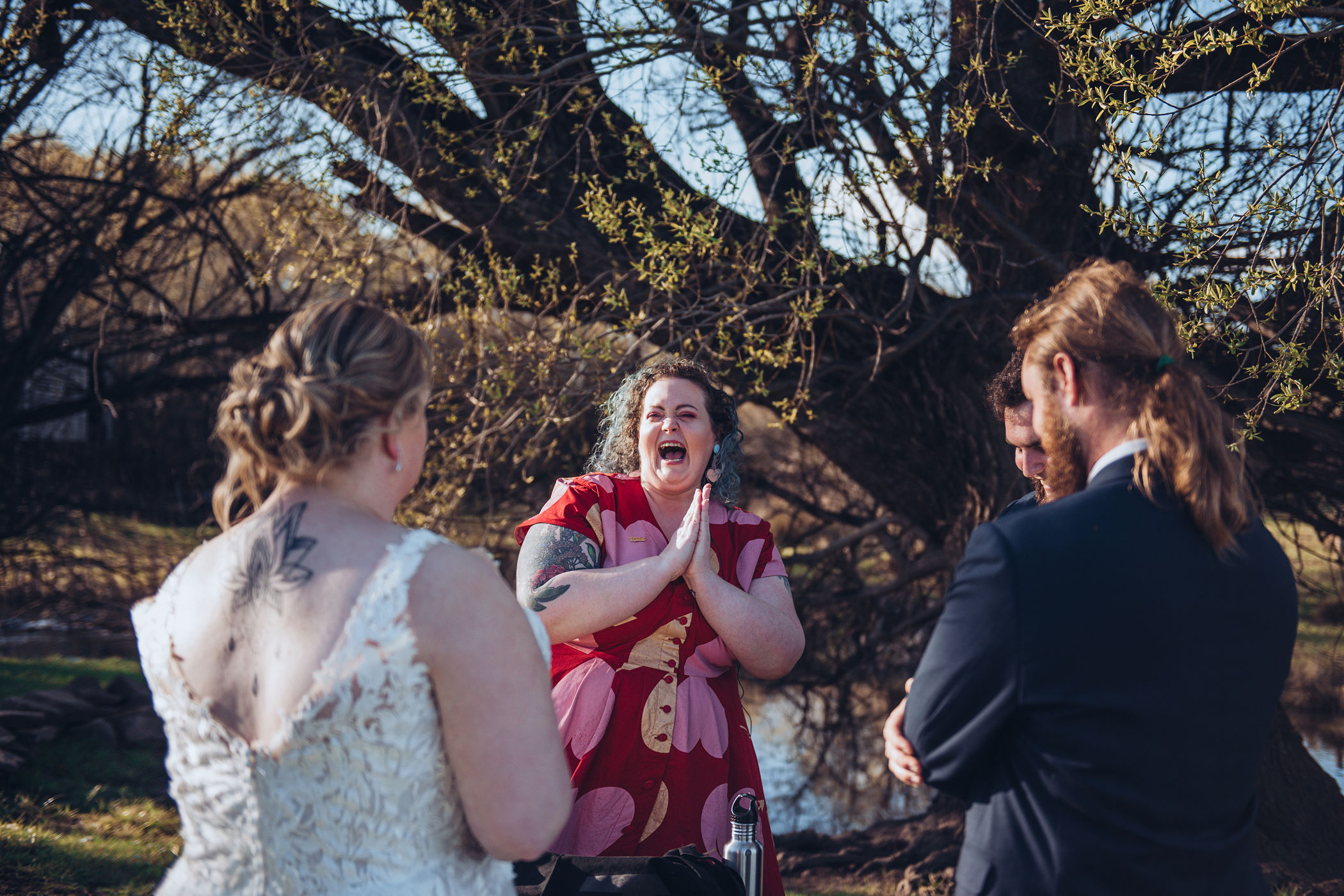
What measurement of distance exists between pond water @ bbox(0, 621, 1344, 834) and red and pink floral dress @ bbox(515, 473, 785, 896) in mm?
4349

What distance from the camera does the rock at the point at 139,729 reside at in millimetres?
5946

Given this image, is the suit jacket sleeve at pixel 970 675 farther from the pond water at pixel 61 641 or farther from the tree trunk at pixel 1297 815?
the pond water at pixel 61 641

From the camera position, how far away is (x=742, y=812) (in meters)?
2.08

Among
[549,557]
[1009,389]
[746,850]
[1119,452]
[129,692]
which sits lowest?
[129,692]

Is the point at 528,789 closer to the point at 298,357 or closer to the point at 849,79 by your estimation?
the point at 298,357

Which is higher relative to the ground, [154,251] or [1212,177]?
[154,251]

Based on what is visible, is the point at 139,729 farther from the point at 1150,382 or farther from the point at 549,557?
the point at 1150,382

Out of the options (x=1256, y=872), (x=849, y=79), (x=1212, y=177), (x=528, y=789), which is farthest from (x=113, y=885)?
(x=1212, y=177)

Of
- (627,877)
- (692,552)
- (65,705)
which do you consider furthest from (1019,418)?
(65,705)

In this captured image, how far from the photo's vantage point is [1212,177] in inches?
120

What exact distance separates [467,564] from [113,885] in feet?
11.8

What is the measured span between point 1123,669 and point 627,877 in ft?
3.09

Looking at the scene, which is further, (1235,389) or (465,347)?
(465,347)

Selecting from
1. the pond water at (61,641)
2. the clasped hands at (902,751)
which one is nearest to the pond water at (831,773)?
the pond water at (61,641)
